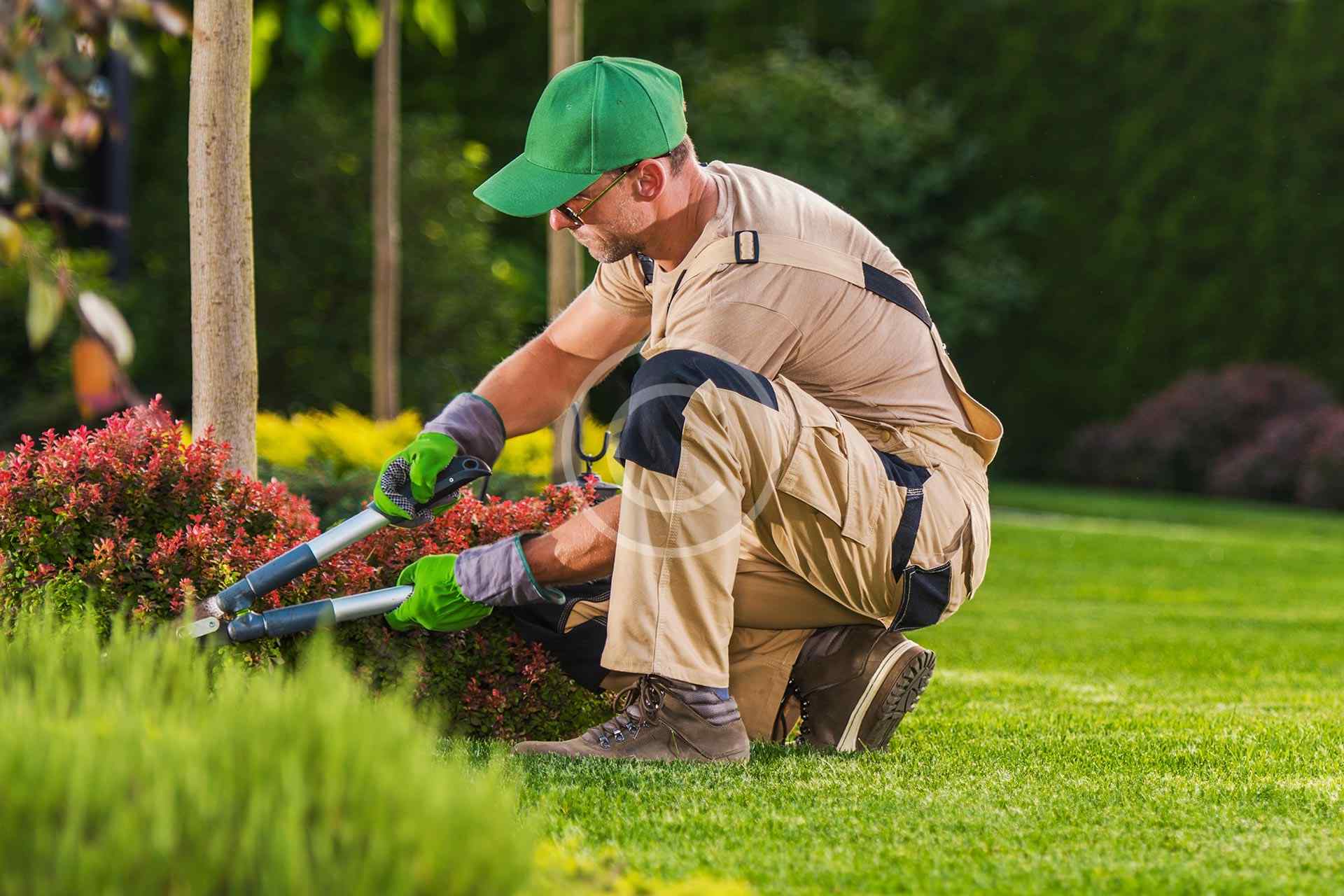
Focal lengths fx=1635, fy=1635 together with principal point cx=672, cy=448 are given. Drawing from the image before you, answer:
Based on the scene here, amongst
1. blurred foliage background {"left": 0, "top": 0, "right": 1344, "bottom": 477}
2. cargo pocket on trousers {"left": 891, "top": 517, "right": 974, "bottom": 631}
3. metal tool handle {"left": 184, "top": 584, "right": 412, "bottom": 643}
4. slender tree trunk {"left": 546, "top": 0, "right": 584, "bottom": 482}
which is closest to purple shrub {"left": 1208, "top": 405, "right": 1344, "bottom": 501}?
blurred foliage background {"left": 0, "top": 0, "right": 1344, "bottom": 477}

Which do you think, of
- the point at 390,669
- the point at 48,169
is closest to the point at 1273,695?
the point at 390,669

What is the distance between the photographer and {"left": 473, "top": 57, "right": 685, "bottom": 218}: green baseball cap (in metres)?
3.53

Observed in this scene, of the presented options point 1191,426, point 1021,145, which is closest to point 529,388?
point 1191,426

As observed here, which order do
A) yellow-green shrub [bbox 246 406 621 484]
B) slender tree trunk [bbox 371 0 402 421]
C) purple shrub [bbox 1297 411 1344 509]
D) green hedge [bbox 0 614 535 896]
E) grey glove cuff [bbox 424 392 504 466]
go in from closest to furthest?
green hedge [bbox 0 614 535 896] < grey glove cuff [bbox 424 392 504 466] < yellow-green shrub [bbox 246 406 621 484] < slender tree trunk [bbox 371 0 402 421] < purple shrub [bbox 1297 411 1344 509]

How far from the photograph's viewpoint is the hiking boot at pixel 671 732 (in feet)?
11.1

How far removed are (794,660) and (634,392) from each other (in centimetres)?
85

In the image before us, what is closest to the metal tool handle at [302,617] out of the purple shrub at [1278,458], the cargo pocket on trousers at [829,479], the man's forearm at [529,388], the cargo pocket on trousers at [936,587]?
the man's forearm at [529,388]

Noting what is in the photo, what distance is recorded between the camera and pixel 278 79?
18906mm

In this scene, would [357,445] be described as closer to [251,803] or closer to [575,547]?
[575,547]

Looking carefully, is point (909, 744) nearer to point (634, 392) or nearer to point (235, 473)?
point (634, 392)

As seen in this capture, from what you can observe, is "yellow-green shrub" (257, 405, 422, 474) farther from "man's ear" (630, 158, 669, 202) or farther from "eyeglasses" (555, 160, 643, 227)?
"man's ear" (630, 158, 669, 202)

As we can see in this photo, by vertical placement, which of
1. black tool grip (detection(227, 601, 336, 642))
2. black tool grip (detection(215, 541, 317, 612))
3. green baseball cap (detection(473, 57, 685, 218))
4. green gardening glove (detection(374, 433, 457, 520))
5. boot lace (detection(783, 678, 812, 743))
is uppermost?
green baseball cap (detection(473, 57, 685, 218))

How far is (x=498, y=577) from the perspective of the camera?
3438 millimetres

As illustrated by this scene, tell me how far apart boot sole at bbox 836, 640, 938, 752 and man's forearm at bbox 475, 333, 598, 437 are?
106 centimetres
